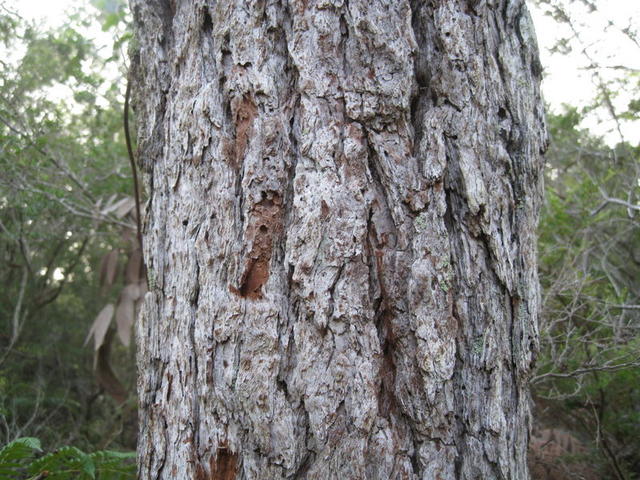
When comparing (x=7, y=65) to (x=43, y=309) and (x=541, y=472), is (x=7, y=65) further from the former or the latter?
(x=541, y=472)

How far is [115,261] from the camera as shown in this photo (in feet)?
15.9

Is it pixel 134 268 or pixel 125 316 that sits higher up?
pixel 134 268

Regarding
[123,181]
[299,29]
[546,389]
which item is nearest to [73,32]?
[123,181]

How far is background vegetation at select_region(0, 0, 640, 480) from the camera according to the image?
3.40m

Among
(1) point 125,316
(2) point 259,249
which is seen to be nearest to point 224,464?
(2) point 259,249

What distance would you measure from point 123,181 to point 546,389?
4140 mm

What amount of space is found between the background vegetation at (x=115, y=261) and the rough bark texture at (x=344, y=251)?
1412 mm

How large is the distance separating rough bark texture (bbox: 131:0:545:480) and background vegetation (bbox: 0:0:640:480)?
141 cm

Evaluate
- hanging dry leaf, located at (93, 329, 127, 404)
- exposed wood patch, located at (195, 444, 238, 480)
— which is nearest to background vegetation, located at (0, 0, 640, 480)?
hanging dry leaf, located at (93, 329, 127, 404)

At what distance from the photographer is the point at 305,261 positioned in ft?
4.97

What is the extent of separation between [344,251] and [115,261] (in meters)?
3.86

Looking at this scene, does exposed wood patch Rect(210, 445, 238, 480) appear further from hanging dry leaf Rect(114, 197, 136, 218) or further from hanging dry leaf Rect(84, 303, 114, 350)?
hanging dry leaf Rect(114, 197, 136, 218)

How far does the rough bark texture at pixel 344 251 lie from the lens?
4.88 feet

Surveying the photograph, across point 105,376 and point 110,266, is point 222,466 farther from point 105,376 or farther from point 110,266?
point 110,266
